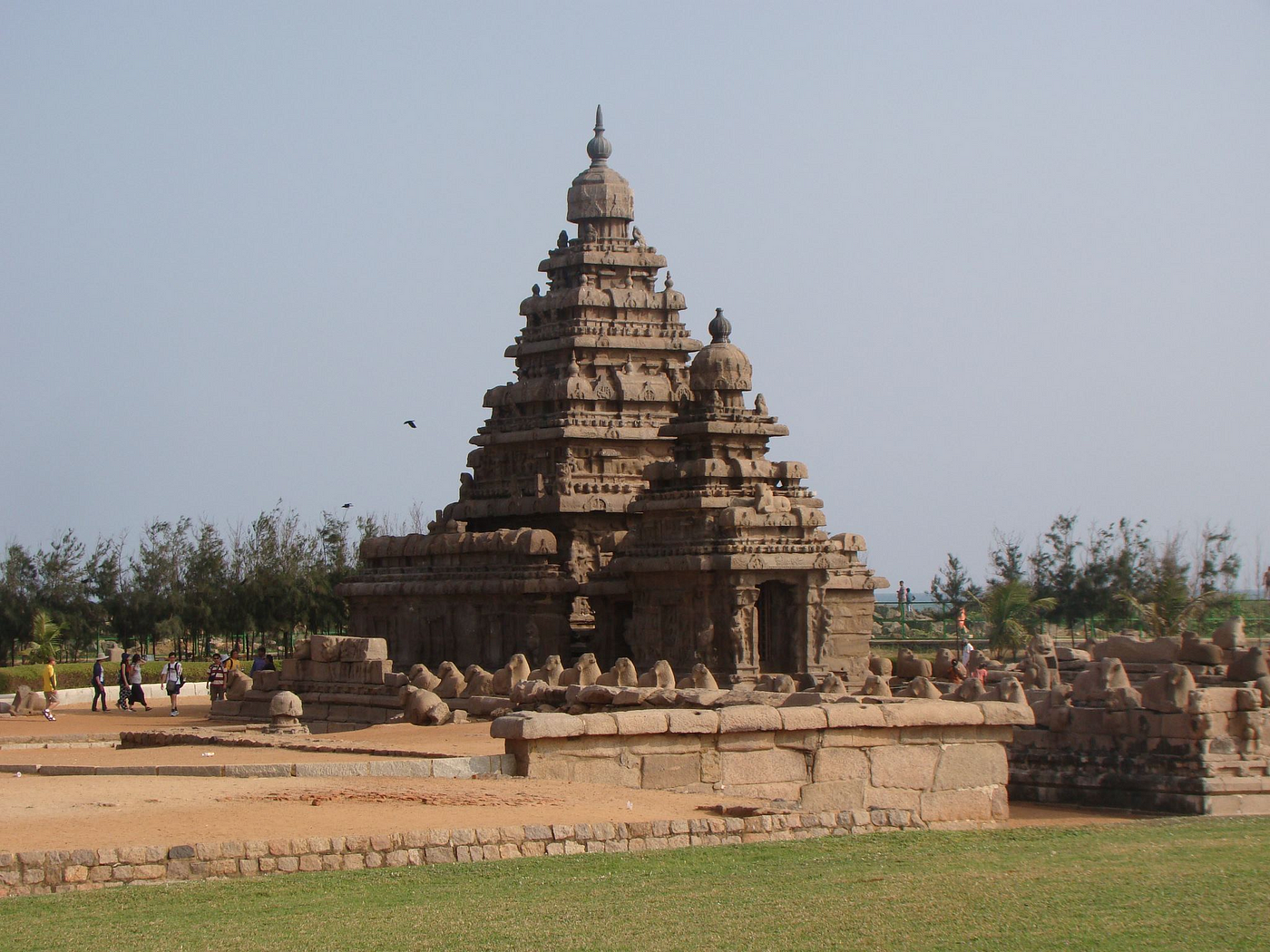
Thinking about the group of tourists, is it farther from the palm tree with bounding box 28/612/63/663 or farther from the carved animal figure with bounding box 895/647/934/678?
the carved animal figure with bounding box 895/647/934/678

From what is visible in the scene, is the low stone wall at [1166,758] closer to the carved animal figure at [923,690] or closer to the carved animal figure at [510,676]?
the carved animal figure at [923,690]

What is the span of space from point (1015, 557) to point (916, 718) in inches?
1931

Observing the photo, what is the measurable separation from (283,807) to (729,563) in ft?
73.9

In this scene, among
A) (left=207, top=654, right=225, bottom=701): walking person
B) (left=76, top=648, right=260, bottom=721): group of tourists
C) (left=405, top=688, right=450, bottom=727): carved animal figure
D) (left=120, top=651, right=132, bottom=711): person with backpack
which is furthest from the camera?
(left=120, top=651, right=132, bottom=711): person with backpack

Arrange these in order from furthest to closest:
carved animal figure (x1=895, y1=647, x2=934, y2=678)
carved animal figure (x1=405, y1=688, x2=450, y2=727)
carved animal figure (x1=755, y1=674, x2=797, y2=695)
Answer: carved animal figure (x1=895, y1=647, x2=934, y2=678) → carved animal figure (x1=755, y1=674, x2=797, y2=695) → carved animal figure (x1=405, y1=688, x2=450, y2=727)

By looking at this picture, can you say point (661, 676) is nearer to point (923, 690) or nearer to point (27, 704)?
point (923, 690)

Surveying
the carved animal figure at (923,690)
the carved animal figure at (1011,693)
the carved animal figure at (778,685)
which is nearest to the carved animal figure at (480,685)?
the carved animal figure at (778,685)

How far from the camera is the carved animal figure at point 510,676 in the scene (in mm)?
28678

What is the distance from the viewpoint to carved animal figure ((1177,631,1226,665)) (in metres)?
28.2

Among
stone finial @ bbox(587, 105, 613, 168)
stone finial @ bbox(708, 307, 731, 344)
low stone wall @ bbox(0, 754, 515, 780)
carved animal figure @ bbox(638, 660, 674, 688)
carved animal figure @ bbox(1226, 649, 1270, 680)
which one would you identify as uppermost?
stone finial @ bbox(587, 105, 613, 168)

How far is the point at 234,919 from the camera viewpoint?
35.2 feet

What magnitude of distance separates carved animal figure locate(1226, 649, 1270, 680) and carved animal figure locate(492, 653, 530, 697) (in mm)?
10092

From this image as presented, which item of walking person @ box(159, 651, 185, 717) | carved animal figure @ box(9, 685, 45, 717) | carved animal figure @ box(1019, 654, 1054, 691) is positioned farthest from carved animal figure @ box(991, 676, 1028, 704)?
carved animal figure @ box(9, 685, 45, 717)

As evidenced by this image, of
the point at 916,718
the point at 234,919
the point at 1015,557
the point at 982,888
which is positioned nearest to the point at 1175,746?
the point at 916,718
